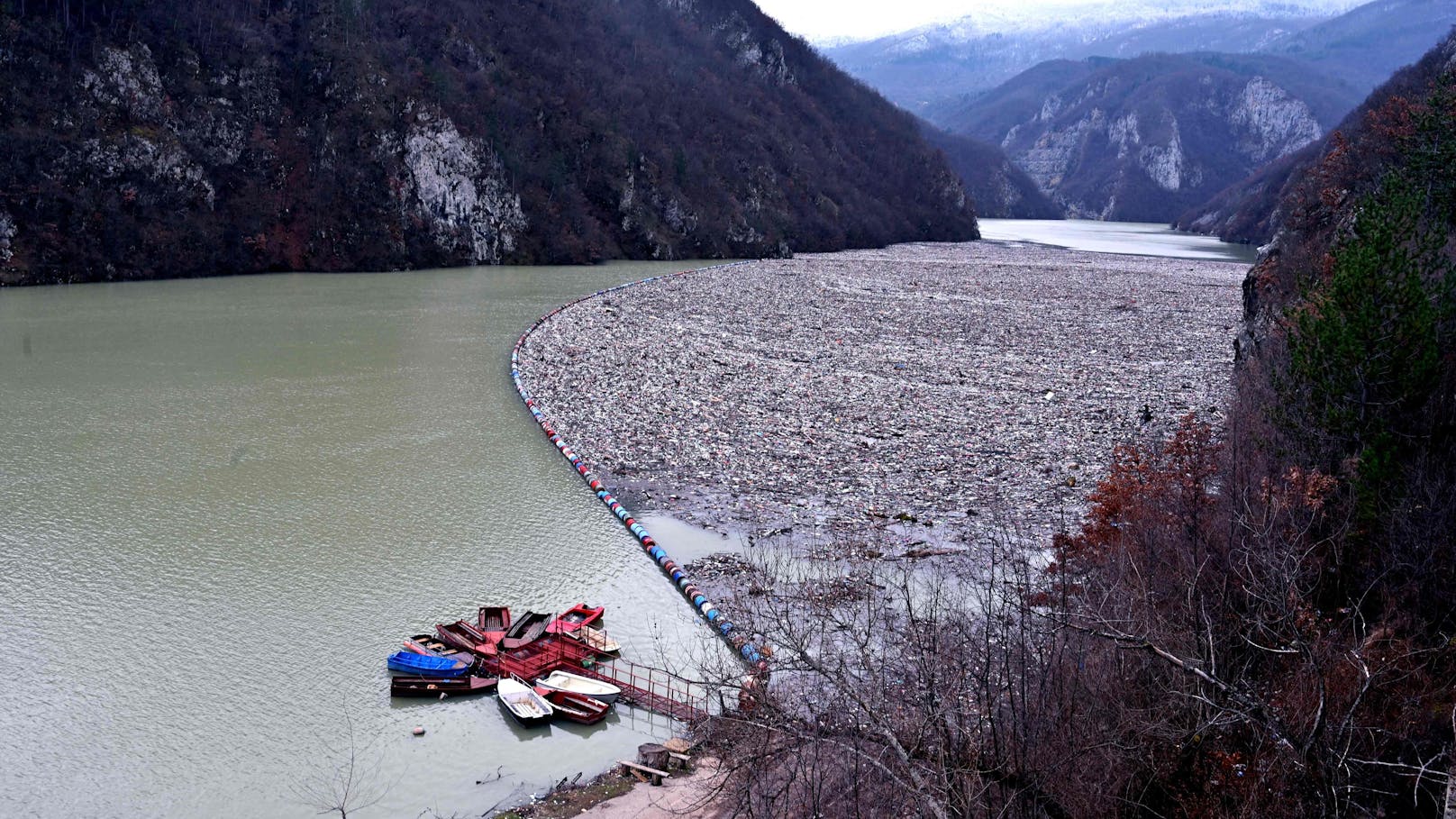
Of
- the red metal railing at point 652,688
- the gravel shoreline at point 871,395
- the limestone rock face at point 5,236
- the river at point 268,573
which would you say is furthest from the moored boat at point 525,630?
the limestone rock face at point 5,236

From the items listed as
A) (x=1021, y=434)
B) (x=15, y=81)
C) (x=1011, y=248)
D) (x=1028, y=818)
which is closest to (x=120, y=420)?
(x=1021, y=434)

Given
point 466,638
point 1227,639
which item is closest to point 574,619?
point 466,638

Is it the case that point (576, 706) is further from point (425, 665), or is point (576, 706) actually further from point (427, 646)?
point (427, 646)

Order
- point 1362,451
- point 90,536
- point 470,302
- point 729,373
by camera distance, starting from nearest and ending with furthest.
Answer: point 1362,451
point 90,536
point 729,373
point 470,302

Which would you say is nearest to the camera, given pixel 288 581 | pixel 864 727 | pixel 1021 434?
pixel 864 727

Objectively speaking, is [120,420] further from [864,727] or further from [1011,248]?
[1011,248]

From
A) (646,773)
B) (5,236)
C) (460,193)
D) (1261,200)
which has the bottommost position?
(646,773)
